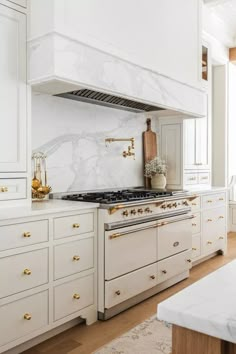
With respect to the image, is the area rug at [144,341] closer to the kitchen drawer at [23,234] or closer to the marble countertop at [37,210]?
the kitchen drawer at [23,234]

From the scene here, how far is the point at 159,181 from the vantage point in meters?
4.26

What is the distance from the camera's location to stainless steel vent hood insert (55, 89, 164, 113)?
10.6ft

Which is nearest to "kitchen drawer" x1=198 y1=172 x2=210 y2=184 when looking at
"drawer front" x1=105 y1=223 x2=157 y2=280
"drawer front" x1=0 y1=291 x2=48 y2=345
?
"drawer front" x1=105 y1=223 x2=157 y2=280

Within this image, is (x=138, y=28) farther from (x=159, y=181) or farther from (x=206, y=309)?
(x=206, y=309)

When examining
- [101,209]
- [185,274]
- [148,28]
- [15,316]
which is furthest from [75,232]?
[148,28]

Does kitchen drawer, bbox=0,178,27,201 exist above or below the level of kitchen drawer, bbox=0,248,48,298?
above

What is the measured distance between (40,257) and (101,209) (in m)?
0.63

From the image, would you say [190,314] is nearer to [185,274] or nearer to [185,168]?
[185,274]

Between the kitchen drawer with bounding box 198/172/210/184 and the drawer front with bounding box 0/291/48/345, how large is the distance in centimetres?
306

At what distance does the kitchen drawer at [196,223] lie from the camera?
14.0 ft

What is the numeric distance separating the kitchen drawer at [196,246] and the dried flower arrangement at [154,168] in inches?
33.7

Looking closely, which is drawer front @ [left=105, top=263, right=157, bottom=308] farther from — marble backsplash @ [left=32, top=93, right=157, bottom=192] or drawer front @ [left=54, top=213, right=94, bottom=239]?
marble backsplash @ [left=32, top=93, right=157, bottom=192]

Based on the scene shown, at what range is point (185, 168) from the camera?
454cm

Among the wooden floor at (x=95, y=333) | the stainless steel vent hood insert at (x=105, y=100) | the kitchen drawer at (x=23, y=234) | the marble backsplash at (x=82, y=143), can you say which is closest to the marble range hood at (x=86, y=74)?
the stainless steel vent hood insert at (x=105, y=100)
